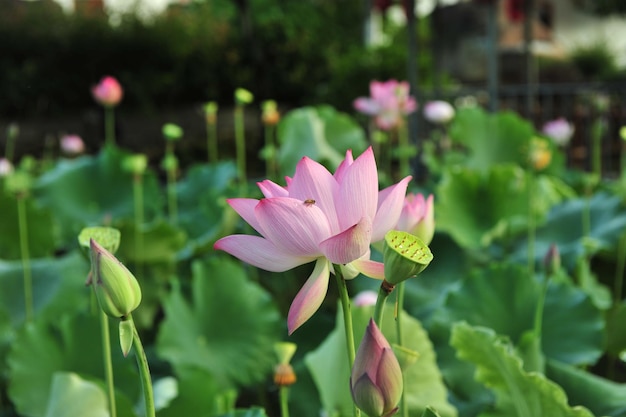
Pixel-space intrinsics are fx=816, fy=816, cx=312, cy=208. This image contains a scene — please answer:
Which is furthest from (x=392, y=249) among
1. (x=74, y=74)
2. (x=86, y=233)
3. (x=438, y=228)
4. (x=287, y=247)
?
(x=74, y=74)

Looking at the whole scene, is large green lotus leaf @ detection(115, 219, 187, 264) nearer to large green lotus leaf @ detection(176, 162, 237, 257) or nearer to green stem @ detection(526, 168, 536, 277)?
large green lotus leaf @ detection(176, 162, 237, 257)

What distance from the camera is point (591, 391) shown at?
2.16ft

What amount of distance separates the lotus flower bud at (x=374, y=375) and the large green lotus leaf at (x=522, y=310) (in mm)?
507

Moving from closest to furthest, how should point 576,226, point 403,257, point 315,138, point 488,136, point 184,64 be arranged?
point 403,257
point 576,226
point 315,138
point 488,136
point 184,64

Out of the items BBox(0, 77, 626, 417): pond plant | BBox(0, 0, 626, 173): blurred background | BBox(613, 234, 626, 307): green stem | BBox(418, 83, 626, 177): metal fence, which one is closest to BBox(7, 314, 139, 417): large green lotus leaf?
BBox(0, 77, 626, 417): pond plant

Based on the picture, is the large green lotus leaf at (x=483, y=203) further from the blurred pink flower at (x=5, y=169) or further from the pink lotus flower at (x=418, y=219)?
the blurred pink flower at (x=5, y=169)

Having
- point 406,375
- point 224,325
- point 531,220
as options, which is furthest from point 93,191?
point 406,375

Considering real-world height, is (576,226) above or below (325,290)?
below

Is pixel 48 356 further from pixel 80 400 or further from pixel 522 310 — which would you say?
pixel 522 310

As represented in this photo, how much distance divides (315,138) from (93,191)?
20.6 inches

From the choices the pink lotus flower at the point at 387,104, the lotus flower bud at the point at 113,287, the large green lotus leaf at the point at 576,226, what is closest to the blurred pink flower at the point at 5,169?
the pink lotus flower at the point at 387,104

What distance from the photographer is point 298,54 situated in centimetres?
759

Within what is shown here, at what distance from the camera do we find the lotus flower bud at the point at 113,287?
0.33m

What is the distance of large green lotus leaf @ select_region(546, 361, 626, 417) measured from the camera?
2.10 ft
